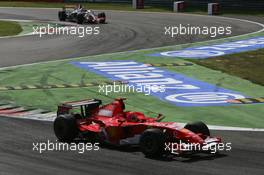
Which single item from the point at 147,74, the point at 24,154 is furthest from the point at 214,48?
the point at 24,154

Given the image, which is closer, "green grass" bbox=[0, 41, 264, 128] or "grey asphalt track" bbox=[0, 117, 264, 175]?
"grey asphalt track" bbox=[0, 117, 264, 175]

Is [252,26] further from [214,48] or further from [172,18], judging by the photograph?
[214,48]

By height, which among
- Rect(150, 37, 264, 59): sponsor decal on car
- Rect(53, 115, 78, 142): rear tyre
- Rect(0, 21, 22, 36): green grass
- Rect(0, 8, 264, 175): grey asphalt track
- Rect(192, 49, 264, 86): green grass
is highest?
Rect(53, 115, 78, 142): rear tyre

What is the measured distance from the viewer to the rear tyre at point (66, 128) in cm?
1569

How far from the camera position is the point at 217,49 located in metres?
34.6

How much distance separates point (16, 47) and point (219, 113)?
19.4m

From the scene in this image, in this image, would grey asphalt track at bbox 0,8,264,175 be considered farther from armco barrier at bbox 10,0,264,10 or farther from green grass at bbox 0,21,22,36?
armco barrier at bbox 10,0,264,10

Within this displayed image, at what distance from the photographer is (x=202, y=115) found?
1898cm

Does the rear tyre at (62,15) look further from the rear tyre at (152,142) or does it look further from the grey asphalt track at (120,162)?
the rear tyre at (152,142)

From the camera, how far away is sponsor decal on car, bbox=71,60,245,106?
69.9 feet

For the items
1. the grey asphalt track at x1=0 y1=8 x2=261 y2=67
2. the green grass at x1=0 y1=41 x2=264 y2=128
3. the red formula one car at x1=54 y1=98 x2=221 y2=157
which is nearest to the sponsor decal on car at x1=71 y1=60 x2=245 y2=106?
the green grass at x1=0 y1=41 x2=264 y2=128

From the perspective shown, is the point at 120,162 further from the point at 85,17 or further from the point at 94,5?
the point at 94,5

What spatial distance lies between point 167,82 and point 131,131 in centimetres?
965

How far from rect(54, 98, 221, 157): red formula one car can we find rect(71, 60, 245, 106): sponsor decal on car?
517 cm
